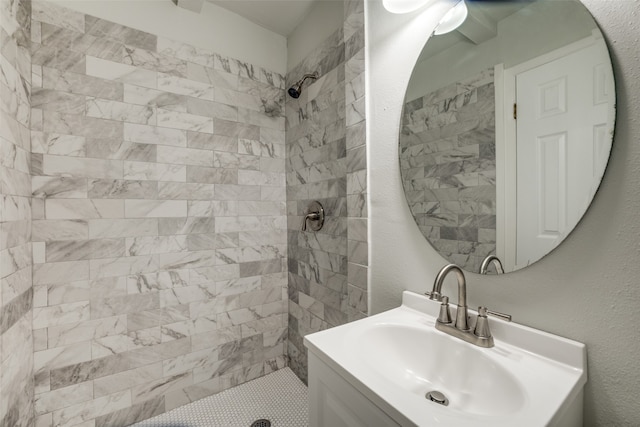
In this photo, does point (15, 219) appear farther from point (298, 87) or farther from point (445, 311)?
point (445, 311)

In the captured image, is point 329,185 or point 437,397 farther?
point 329,185

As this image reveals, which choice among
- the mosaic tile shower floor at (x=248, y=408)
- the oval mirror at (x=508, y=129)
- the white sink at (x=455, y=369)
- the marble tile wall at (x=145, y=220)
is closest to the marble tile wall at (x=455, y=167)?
the oval mirror at (x=508, y=129)

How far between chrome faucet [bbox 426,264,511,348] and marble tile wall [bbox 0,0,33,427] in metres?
1.59

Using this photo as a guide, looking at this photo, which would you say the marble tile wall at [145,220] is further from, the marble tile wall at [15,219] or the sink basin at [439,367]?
the sink basin at [439,367]

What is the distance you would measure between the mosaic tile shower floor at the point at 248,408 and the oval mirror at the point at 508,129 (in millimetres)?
1437

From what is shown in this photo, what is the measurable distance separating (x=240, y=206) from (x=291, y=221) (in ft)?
1.28

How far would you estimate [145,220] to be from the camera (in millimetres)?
1538

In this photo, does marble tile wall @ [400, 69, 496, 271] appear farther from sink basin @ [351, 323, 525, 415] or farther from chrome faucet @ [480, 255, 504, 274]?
sink basin @ [351, 323, 525, 415]

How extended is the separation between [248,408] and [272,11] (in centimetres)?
260

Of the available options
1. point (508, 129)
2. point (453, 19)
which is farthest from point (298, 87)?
point (508, 129)

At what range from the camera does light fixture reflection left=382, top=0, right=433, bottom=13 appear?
991 mm

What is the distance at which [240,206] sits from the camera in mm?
1855

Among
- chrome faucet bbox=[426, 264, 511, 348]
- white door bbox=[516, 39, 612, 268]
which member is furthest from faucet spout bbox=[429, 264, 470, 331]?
white door bbox=[516, 39, 612, 268]

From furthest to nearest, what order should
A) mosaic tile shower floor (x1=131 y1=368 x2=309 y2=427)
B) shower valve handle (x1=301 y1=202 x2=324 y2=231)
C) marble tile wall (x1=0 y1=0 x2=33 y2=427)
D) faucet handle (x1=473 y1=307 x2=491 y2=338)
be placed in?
shower valve handle (x1=301 y1=202 x2=324 y2=231) < mosaic tile shower floor (x1=131 y1=368 x2=309 y2=427) < marble tile wall (x1=0 y1=0 x2=33 y2=427) < faucet handle (x1=473 y1=307 x2=491 y2=338)
